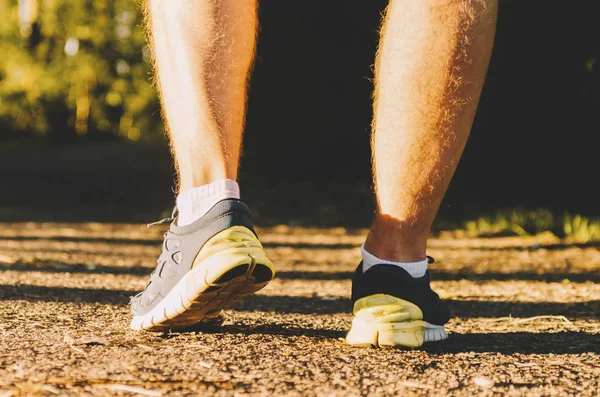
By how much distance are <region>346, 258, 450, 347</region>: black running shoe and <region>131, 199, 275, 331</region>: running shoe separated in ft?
0.67

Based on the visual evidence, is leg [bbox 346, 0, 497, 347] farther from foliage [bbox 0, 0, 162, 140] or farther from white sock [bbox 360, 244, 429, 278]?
foliage [bbox 0, 0, 162, 140]

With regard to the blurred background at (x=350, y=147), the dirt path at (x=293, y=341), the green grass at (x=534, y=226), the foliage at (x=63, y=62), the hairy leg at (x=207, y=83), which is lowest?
the dirt path at (x=293, y=341)

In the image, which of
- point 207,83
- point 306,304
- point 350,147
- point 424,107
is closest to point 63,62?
point 350,147

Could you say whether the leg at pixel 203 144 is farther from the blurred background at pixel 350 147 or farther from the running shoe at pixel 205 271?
the blurred background at pixel 350 147

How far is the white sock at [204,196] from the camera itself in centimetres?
145

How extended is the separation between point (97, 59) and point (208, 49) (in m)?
17.4

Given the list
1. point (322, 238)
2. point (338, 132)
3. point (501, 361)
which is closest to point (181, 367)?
point (501, 361)

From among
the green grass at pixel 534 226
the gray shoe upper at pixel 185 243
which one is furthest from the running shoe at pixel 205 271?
the green grass at pixel 534 226

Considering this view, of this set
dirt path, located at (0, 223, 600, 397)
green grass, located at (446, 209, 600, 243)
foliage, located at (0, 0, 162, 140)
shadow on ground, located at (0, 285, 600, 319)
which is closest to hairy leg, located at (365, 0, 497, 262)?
dirt path, located at (0, 223, 600, 397)

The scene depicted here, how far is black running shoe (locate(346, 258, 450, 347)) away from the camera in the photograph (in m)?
1.43

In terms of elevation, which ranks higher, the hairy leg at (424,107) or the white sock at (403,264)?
the hairy leg at (424,107)

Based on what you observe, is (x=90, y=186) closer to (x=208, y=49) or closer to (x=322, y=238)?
(x=322, y=238)

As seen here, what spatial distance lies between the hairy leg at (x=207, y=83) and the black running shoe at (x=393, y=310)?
347 millimetres

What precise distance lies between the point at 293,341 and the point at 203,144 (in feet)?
1.39
